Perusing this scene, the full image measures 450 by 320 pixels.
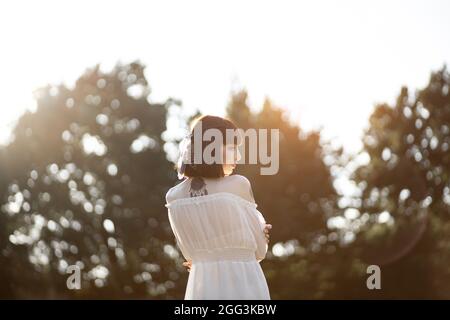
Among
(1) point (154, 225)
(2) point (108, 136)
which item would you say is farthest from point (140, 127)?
(1) point (154, 225)

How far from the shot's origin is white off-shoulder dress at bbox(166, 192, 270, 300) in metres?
5.22

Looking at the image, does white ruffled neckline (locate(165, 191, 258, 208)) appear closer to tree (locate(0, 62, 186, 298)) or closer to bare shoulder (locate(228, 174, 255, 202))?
bare shoulder (locate(228, 174, 255, 202))

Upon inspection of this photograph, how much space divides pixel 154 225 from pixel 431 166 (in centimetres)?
1236

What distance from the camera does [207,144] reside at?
521cm

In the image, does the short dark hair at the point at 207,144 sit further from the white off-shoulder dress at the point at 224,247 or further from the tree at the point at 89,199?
the tree at the point at 89,199

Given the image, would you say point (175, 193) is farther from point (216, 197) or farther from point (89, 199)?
point (89, 199)

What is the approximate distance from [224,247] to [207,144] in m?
0.69

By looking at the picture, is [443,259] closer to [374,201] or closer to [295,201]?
[374,201]

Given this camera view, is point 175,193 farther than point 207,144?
Yes

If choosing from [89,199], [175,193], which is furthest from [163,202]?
[175,193]

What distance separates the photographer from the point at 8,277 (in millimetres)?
35625

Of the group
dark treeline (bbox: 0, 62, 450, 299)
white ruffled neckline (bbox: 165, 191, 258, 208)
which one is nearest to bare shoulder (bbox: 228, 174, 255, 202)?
white ruffled neckline (bbox: 165, 191, 258, 208)

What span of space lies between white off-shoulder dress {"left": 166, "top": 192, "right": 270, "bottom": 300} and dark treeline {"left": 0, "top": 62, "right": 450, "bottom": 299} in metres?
28.6

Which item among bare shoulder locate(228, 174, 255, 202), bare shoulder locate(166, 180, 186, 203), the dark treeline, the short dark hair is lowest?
bare shoulder locate(228, 174, 255, 202)
